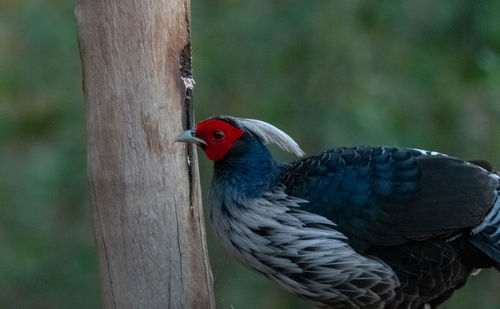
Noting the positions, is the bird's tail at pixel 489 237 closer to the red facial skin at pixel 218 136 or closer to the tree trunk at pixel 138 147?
the red facial skin at pixel 218 136

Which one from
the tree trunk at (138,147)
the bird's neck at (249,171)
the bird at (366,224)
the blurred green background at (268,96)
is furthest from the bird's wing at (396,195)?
the blurred green background at (268,96)

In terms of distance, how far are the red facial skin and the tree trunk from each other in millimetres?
252

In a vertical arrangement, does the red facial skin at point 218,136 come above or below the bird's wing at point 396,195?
above

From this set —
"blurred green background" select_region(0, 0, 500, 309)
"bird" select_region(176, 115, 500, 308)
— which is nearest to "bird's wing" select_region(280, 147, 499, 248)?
"bird" select_region(176, 115, 500, 308)

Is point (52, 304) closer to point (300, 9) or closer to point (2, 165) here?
point (2, 165)

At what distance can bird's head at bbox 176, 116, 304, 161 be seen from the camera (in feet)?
13.9

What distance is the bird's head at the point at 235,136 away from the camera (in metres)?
4.22

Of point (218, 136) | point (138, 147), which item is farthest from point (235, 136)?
point (138, 147)

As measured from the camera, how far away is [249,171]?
4277 millimetres

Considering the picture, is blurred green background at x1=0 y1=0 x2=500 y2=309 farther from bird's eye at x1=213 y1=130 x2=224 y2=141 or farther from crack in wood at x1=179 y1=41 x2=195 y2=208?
crack in wood at x1=179 y1=41 x2=195 y2=208

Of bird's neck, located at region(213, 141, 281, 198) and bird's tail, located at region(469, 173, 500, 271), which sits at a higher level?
bird's neck, located at region(213, 141, 281, 198)

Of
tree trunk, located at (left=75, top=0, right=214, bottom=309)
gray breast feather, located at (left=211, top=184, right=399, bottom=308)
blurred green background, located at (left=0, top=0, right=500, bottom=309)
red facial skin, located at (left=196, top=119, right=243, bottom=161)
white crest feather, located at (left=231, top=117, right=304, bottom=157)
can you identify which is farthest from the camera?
blurred green background, located at (left=0, top=0, right=500, bottom=309)

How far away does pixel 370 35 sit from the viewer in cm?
718

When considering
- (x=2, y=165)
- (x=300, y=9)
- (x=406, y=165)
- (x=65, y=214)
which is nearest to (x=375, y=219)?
(x=406, y=165)
